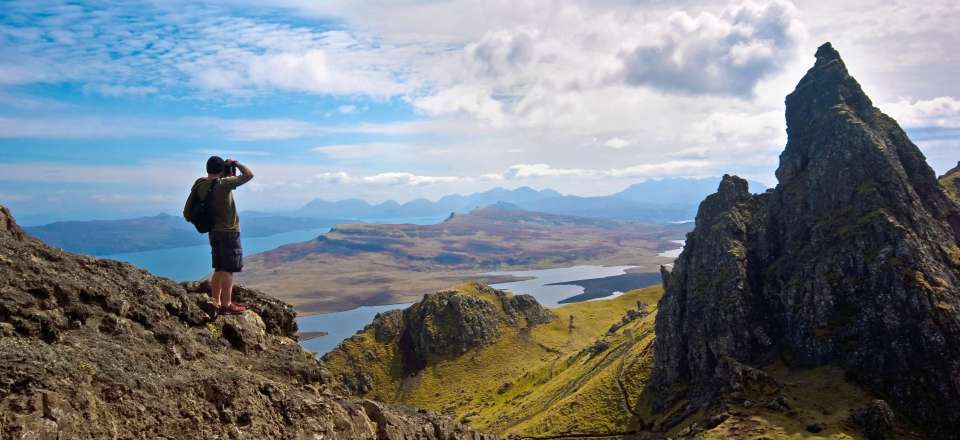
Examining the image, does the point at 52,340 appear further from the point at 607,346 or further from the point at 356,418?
the point at 607,346

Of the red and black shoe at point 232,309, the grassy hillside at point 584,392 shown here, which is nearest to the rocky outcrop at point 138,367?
the red and black shoe at point 232,309

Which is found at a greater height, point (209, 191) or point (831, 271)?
point (209, 191)

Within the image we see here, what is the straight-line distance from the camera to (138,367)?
59.3 ft

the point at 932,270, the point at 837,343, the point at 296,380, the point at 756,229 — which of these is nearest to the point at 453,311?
the point at 756,229

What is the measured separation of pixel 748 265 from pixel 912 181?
3312 centimetres

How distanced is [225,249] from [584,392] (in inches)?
4774

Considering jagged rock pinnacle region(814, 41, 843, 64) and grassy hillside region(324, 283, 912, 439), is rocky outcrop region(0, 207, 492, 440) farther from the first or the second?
jagged rock pinnacle region(814, 41, 843, 64)

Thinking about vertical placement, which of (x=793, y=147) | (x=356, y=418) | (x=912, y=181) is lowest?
(x=356, y=418)

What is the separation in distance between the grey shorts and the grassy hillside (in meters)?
77.0

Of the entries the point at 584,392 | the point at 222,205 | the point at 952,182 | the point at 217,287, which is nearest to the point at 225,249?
the point at 222,205

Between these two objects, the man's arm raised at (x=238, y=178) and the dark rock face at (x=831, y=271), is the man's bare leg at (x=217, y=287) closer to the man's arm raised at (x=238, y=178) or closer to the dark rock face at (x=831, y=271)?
the man's arm raised at (x=238, y=178)

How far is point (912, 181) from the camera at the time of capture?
109062 millimetres

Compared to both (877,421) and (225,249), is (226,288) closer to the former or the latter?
(225,249)

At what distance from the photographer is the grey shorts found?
2267 cm
